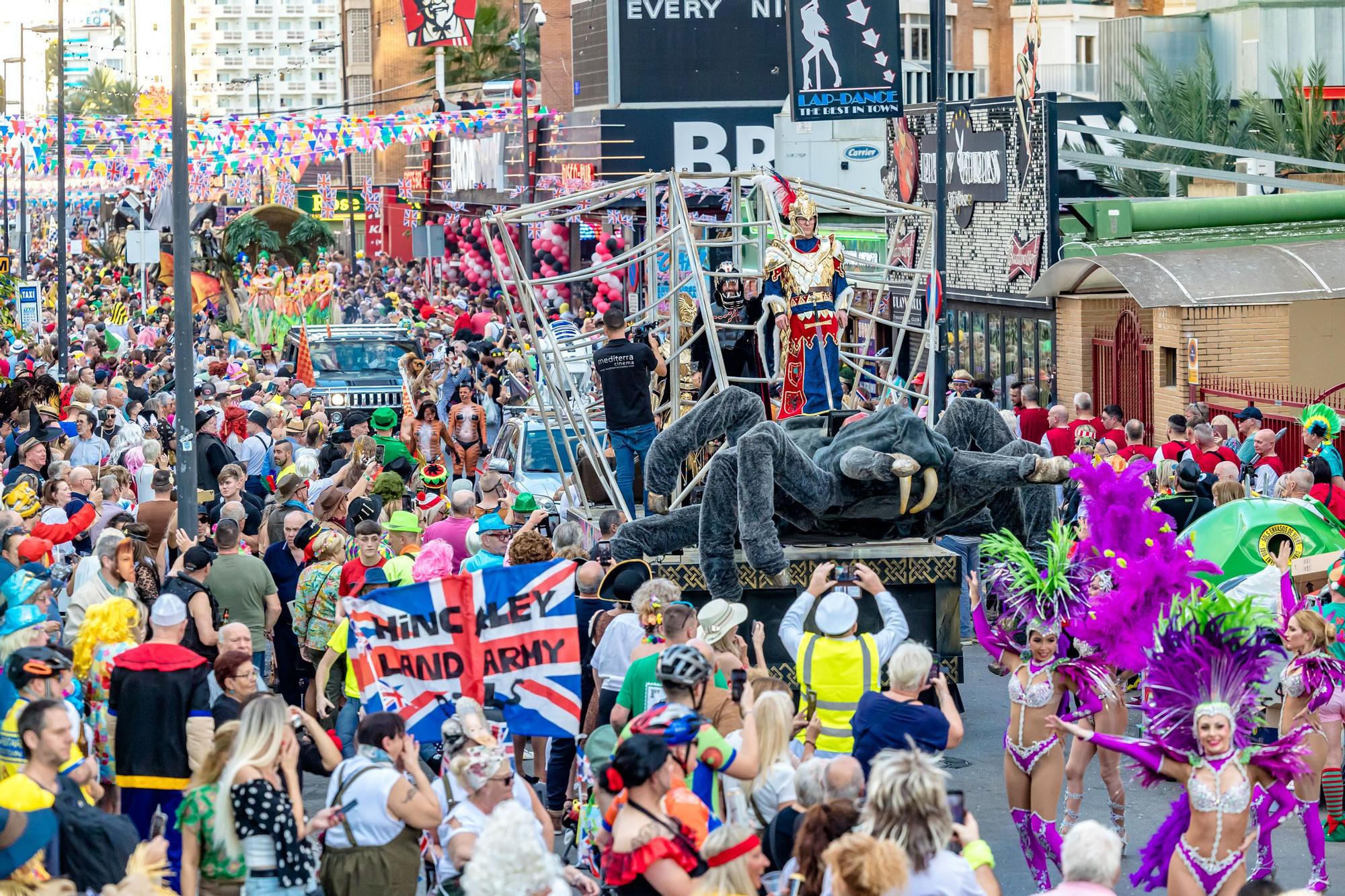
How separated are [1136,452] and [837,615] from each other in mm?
8214

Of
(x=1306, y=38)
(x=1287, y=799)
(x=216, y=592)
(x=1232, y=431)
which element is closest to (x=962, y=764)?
(x=1287, y=799)

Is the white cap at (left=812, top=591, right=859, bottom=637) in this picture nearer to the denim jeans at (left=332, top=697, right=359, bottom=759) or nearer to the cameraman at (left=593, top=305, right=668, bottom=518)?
the denim jeans at (left=332, top=697, right=359, bottom=759)

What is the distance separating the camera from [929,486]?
1156 cm

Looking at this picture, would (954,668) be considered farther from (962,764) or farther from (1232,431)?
(1232,431)

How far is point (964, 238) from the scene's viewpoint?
2752cm

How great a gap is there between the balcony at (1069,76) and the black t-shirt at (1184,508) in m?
52.1

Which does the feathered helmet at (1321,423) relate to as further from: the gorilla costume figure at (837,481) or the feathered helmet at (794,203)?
the feathered helmet at (794,203)

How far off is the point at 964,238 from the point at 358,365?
8867 mm

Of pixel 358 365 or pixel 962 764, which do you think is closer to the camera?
pixel 962 764

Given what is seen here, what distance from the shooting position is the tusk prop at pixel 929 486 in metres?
11.6

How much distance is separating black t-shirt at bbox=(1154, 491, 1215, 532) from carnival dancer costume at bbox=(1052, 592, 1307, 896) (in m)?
5.53

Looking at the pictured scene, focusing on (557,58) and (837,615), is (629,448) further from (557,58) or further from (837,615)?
(557,58)

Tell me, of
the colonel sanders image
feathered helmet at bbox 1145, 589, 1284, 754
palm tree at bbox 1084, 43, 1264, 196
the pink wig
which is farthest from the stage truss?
the colonel sanders image

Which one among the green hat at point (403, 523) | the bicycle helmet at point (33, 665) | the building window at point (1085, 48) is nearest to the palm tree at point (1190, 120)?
the building window at point (1085, 48)
